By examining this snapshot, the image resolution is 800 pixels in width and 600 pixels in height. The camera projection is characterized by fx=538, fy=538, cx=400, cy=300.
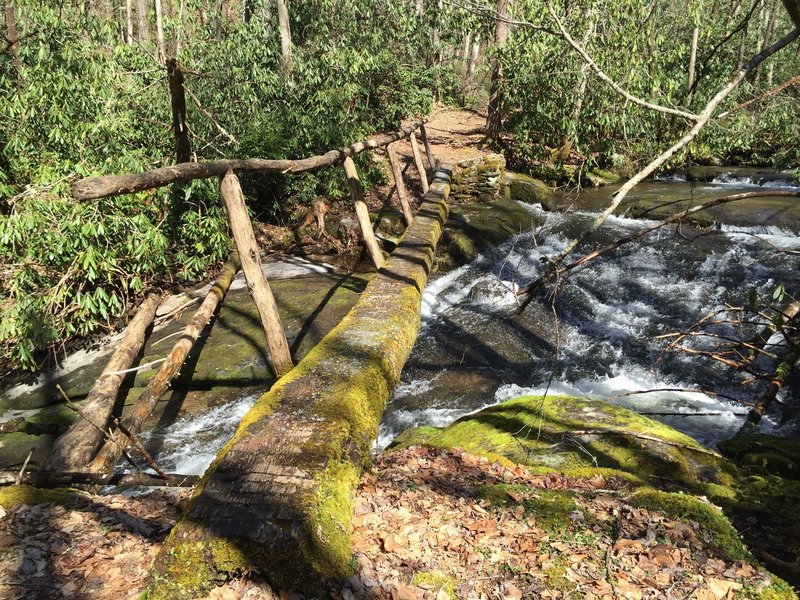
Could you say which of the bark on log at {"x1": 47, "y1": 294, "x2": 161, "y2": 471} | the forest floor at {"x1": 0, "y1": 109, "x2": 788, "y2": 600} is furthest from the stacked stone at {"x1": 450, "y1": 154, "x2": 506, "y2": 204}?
the forest floor at {"x1": 0, "y1": 109, "x2": 788, "y2": 600}

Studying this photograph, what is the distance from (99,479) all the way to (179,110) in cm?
565

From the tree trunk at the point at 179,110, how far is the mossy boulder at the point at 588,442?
5599 mm

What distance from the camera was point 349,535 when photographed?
2963 mm

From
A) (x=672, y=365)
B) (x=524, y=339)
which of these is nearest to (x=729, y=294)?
(x=672, y=365)

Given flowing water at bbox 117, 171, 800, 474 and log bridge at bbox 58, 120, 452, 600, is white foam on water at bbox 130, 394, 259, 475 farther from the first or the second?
log bridge at bbox 58, 120, 452, 600

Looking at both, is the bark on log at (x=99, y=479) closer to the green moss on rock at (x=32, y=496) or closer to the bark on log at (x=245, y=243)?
the green moss on rock at (x=32, y=496)

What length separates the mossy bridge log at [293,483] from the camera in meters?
2.64

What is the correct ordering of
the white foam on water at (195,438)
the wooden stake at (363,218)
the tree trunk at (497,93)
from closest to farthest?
the white foam on water at (195,438)
the wooden stake at (363,218)
the tree trunk at (497,93)

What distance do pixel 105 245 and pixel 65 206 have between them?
684 millimetres

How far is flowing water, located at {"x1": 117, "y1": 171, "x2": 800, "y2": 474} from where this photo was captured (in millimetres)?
5844

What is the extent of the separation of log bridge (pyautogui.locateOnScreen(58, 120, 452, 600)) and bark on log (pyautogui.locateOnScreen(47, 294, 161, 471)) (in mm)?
13

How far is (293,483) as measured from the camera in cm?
311

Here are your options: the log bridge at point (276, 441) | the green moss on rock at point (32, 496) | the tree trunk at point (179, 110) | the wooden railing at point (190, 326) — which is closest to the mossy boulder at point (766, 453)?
the log bridge at point (276, 441)

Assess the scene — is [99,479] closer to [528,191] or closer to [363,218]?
[363,218]
